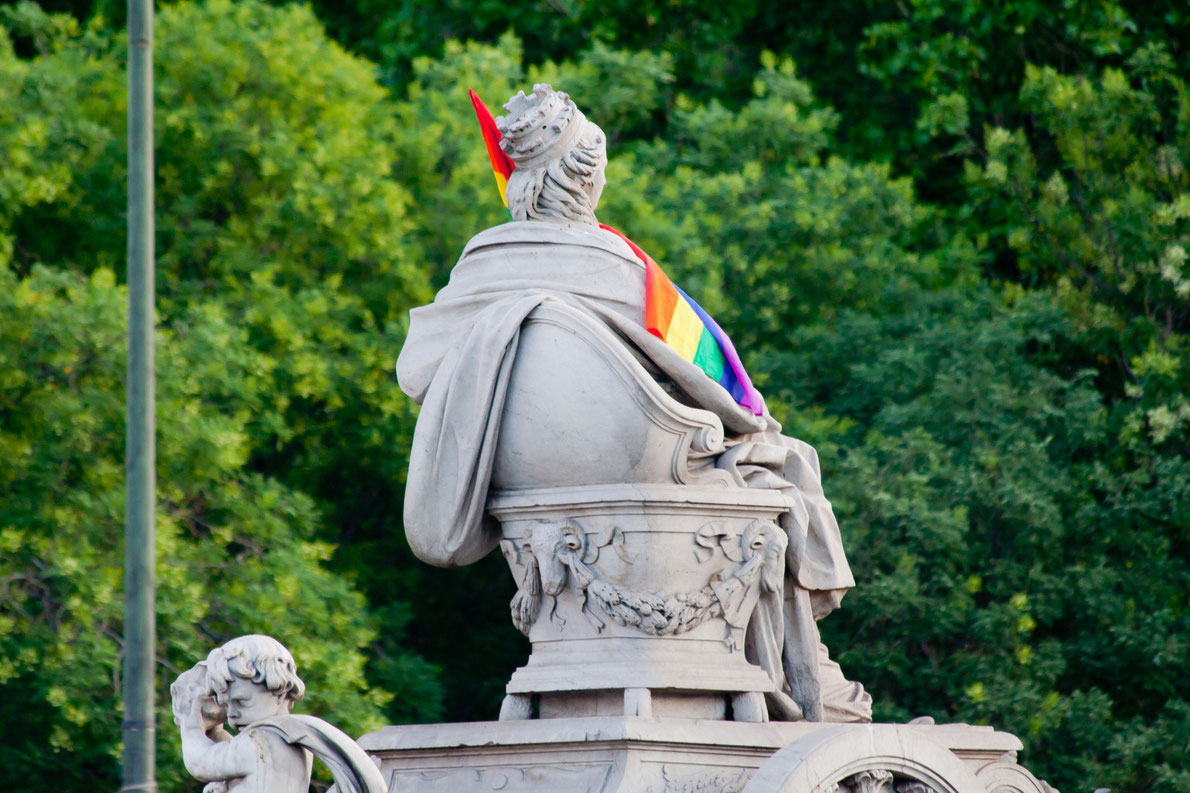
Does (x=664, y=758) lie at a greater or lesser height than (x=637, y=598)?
lesser

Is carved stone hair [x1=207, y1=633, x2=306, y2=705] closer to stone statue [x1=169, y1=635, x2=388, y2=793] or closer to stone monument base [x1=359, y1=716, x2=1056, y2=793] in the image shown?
stone statue [x1=169, y1=635, x2=388, y2=793]

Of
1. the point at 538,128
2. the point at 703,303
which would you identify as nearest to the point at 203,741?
the point at 538,128

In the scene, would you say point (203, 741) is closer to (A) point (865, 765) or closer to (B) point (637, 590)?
(B) point (637, 590)

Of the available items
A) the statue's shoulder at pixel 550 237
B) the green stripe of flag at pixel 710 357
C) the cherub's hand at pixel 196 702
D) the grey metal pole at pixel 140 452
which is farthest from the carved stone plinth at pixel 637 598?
the grey metal pole at pixel 140 452

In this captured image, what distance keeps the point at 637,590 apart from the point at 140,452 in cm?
274

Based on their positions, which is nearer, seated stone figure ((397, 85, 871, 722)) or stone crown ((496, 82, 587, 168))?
seated stone figure ((397, 85, 871, 722))

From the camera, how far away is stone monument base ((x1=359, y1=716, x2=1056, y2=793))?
320 inches

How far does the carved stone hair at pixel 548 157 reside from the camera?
9.15 meters

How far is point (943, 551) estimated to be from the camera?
17.1 m

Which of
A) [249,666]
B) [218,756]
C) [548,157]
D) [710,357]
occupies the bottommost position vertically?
[218,756]

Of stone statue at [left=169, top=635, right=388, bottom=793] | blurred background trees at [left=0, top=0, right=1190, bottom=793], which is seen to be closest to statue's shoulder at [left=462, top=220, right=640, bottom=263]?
stone statue at [left=169, top=635, right=388, bottom=793]

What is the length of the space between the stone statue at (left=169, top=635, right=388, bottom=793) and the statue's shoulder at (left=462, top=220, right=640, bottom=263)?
194cm

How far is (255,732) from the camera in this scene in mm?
7750

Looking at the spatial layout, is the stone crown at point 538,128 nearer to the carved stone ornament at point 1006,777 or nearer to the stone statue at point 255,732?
the stone statue at point 255,732
